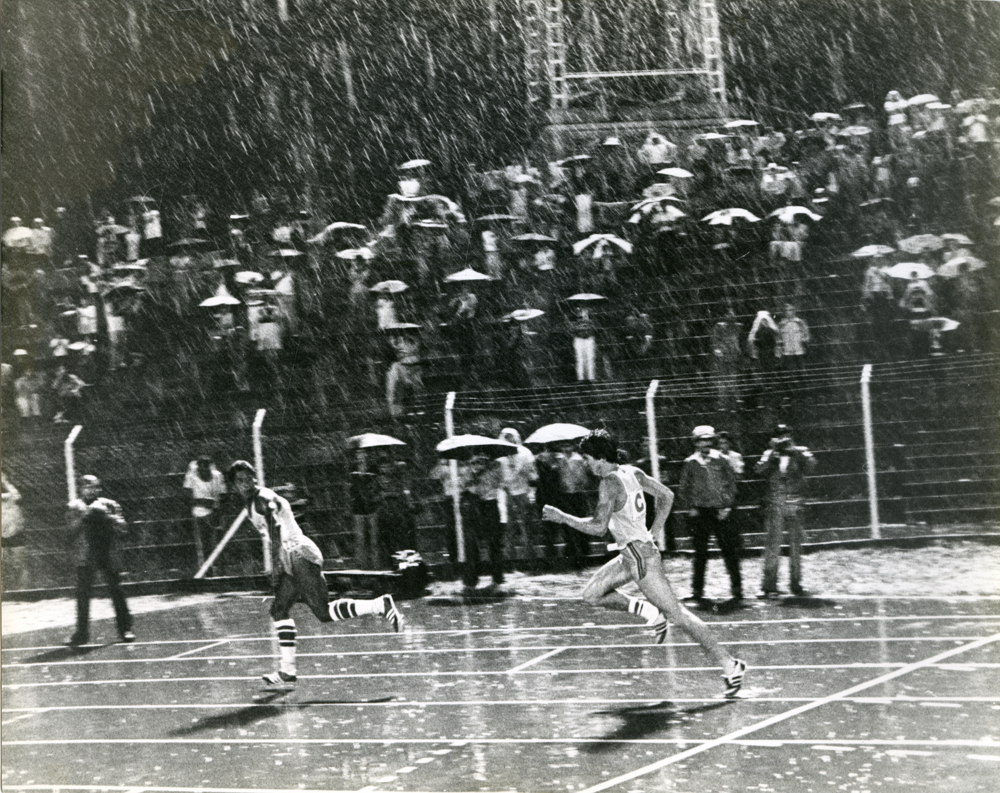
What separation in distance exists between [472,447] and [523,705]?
10.4 ft

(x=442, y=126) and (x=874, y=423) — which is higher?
(x=442, y=126)

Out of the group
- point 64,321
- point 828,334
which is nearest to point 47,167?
point 64,321

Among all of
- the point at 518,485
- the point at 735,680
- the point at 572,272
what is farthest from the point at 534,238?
the point at 735,680

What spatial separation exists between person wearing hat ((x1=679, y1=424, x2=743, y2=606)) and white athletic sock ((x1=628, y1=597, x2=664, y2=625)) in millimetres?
1483

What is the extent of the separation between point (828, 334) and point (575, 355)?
2.16m

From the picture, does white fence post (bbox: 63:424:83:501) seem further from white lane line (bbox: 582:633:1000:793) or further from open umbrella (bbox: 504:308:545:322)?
white lane line (bbox: 582:633:1000:793)

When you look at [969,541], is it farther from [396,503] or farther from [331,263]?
[331,263]

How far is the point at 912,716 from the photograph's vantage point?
Answer: 23.0 feet

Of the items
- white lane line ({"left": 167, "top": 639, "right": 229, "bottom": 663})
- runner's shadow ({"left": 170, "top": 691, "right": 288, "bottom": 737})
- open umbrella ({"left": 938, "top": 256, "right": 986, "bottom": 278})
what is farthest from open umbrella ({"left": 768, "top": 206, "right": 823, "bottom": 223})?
runner's shadow ({"left": 170, "top": 691, "right": 288, "bottom": 737})

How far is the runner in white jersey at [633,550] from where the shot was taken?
733 cm

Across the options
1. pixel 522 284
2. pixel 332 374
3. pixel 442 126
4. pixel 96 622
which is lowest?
pixel 96 622

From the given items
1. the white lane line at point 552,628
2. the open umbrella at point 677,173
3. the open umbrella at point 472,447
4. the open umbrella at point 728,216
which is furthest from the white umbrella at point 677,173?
the white lane line at point 552,628

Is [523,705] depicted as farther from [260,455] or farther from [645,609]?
Answer: [260,455]

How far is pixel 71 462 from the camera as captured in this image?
9.47 metres
